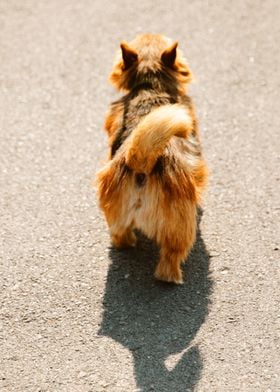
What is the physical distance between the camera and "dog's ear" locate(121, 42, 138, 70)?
4920mm

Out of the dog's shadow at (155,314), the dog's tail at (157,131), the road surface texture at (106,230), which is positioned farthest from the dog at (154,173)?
the road surface texture at (106,230)

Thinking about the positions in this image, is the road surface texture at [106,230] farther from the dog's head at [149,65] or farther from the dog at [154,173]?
the dog's head at [149,65]

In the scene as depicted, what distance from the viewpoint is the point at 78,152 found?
5992 millimetres

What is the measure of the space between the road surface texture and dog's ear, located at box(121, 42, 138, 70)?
1.08 meters

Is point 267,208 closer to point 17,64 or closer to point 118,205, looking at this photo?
point 118,205

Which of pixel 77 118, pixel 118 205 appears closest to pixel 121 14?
pixel 77 118

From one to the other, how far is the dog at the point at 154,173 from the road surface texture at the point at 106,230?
0.32 meters

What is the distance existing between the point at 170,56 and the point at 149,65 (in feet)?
0.54

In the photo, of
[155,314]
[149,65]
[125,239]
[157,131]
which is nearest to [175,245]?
[155,314]

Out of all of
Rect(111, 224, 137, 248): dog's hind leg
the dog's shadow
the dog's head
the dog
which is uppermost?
the dog's head

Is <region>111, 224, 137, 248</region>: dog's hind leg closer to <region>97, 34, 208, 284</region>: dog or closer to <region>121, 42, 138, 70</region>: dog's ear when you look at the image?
<region>97, 34, 208, 284</region>: dog

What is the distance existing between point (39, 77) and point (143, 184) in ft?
9.97

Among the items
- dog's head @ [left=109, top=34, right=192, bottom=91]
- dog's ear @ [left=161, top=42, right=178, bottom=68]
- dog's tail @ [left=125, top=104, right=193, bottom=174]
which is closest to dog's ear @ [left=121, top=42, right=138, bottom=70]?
dog's head @ [left=109, top=34, right=192, bottom=91]

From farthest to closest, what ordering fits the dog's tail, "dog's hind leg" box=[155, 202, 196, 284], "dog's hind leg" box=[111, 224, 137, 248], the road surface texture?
"dog's hind leg" box=[111, 224, 137, 248] < "dog's hind leg" box=[155, 202, 196, 284] < the road surface texture < the dog's tail
